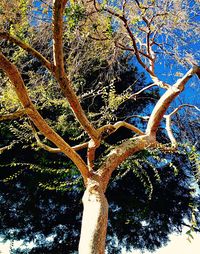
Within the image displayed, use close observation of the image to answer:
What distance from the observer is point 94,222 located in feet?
9.98

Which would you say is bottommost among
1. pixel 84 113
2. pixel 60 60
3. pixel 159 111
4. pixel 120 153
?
pixel 120 153

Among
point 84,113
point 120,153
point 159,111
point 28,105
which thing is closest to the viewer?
point 28,105

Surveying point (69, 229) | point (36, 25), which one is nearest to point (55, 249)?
point (69, 229)

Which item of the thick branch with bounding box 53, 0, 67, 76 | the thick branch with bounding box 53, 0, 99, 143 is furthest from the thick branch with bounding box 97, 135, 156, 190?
the thick branch with bounding box 53, 0, 67, 76

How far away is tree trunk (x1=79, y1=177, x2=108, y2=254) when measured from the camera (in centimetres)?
290

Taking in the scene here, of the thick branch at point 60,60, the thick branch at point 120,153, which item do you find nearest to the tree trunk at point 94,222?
the thick branch at point 120,153

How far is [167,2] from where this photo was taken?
215 inches

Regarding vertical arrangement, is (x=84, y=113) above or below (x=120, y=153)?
above

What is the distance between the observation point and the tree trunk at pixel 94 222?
290 centimetres

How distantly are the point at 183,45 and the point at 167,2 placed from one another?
0.86 metres

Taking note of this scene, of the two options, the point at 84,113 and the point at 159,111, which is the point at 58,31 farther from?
the point at 159,111

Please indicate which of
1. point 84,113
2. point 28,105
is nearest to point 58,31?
point 28,105

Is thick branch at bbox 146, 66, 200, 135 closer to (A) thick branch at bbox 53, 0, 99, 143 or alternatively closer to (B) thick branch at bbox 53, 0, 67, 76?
(A) thick branch at bbox 53, 0, 99, 143

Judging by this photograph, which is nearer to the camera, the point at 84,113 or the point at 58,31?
the point at 58,31
